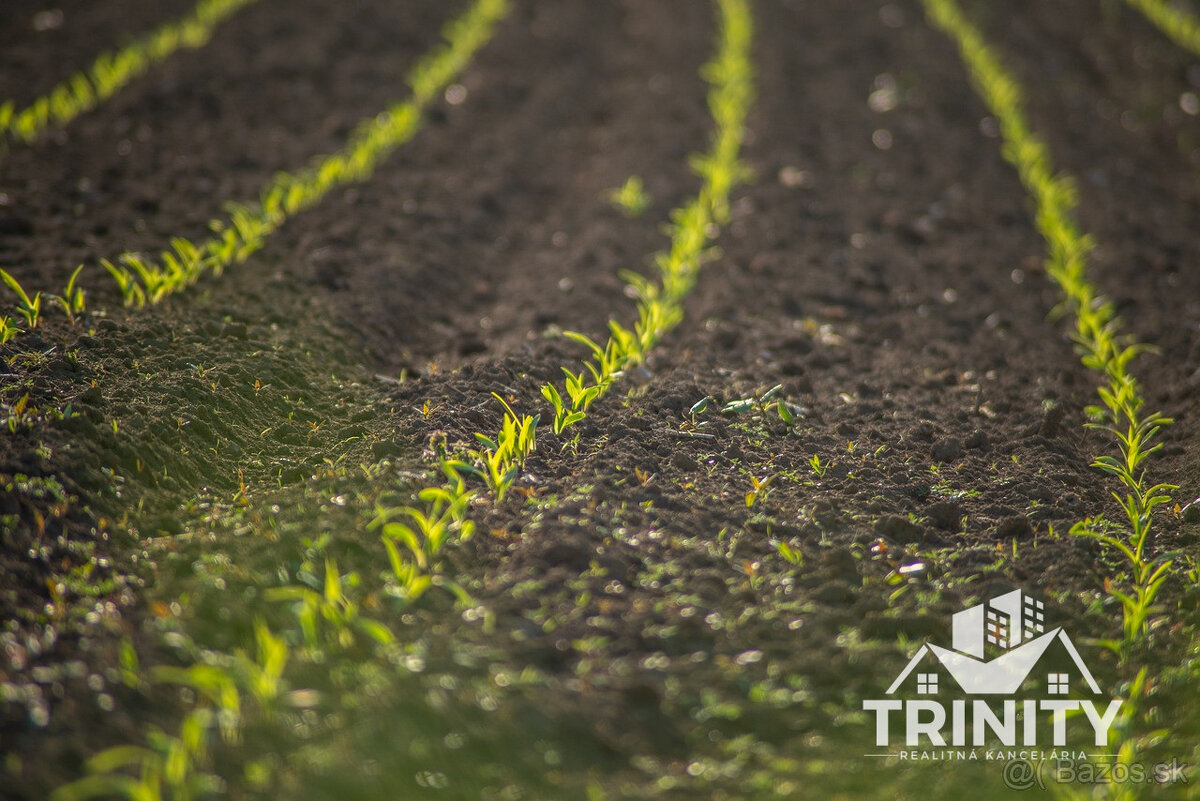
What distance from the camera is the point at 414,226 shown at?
511 centimetres

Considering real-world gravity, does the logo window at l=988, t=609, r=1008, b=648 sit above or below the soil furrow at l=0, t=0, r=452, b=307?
below

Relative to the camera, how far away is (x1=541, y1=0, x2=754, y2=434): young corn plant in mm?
3443

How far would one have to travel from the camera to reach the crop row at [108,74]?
18.3 ft

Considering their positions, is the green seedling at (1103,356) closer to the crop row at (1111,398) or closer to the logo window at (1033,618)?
the crop row at (1111,398)

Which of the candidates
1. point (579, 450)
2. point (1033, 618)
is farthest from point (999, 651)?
point (579, 450)

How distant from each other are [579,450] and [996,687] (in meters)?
1.52

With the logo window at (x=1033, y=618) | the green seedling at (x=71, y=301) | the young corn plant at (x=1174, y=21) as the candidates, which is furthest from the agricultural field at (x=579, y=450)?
the young corn plant at (x=1174, y=21)

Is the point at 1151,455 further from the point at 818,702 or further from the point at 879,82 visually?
the point at 879,82

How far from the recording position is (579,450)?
3191mm

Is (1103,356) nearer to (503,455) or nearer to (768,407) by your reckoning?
(768,407)

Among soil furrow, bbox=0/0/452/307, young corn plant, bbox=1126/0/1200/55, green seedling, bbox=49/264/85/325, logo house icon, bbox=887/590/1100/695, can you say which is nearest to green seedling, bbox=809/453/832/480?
logo house icon, bbox=887/590/1100/695

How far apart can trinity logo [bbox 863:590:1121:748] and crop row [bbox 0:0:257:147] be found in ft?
19.2

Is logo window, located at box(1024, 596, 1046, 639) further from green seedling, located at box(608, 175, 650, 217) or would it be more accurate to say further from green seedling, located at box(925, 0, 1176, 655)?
green seedling, located at box(608, 175, 650, 217)

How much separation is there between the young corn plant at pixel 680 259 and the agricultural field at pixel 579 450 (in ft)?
0.12
